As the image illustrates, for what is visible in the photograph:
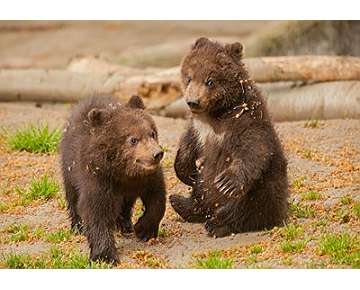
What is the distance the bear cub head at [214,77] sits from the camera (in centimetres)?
854

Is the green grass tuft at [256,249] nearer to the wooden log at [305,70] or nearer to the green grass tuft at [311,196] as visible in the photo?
the green grass tuft at [311,196]

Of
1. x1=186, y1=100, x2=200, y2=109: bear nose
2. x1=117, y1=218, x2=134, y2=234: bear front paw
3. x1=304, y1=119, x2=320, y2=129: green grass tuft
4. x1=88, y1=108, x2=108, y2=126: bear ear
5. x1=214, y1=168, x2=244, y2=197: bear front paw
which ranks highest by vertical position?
x1=186, y1=100, x2=200, y2=109: bear nose

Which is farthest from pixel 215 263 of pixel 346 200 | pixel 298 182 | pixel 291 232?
pixel 298 182

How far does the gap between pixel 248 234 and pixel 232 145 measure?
762 mm

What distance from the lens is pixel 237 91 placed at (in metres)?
8.62

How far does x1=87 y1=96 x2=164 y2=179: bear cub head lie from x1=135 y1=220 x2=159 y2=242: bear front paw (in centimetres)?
51

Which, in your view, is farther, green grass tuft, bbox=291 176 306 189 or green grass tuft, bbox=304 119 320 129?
green grass tuft, bbox=304 119 320 129

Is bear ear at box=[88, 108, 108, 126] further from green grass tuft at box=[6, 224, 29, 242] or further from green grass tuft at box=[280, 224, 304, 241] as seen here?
green grass tuft at box=[280, 224, 304, 241]

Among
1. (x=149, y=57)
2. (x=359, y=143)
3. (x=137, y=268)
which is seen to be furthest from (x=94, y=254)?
(x=149, y=57)

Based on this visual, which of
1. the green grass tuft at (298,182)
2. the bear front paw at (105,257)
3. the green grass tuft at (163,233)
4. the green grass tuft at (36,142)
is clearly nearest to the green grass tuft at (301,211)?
the green grass tuft at (298,182)

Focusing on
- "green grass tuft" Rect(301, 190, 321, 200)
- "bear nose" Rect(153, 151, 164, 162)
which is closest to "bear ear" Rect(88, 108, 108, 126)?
"bear nose" Rect(153, 151, 164, 162)

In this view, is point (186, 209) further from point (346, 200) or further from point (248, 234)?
point (346, 200)

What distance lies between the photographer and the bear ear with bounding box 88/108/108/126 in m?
8.31

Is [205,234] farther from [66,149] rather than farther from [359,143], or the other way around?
[359,143]
